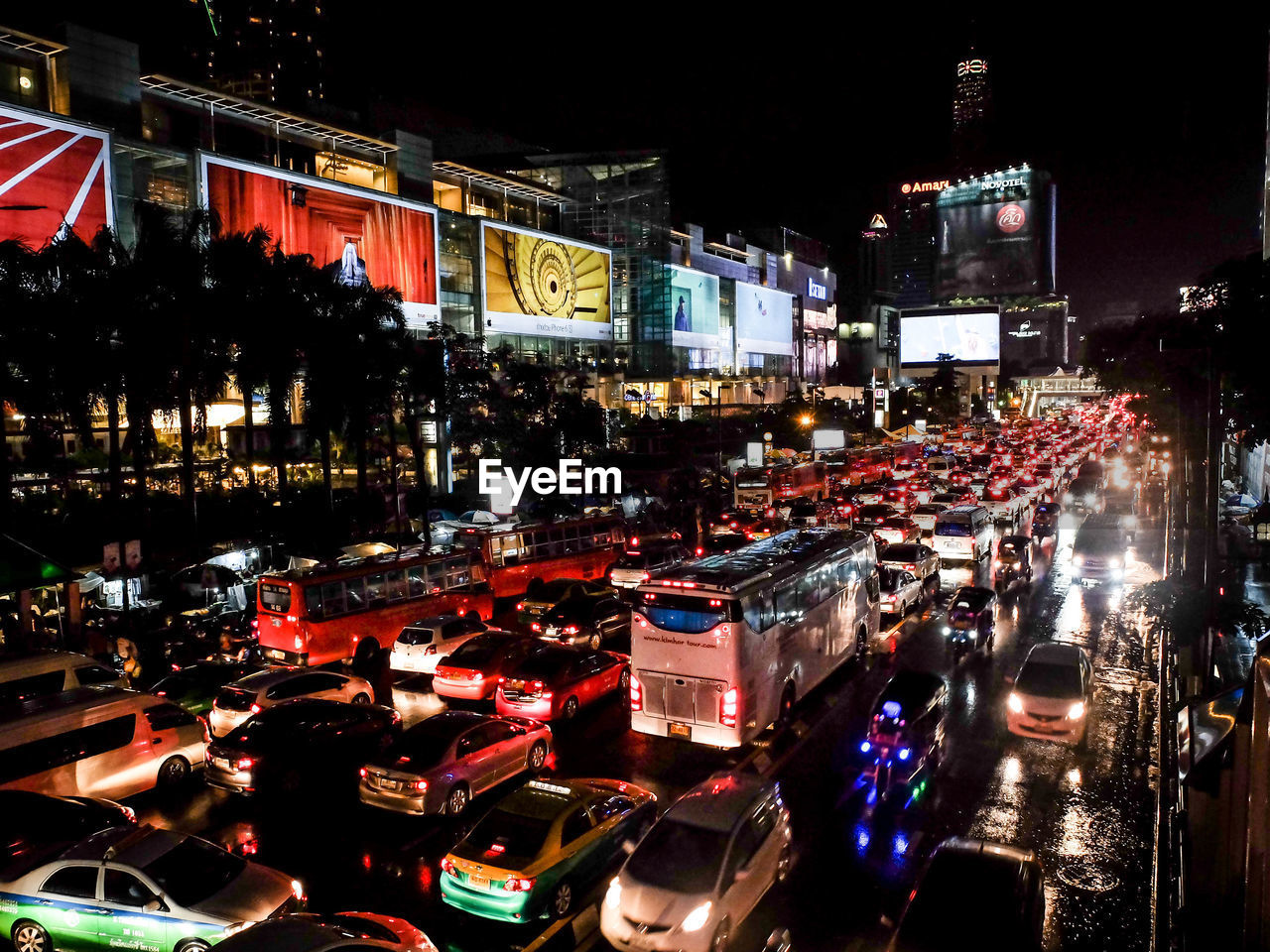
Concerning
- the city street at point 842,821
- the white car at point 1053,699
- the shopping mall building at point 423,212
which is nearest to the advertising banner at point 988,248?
the shopping mall building at point 423,212

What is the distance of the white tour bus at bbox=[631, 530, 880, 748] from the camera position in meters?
13.6

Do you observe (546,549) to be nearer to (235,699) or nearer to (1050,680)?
(235,699)

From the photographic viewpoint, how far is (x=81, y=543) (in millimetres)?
29391

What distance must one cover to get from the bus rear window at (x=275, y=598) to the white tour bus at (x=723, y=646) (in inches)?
354

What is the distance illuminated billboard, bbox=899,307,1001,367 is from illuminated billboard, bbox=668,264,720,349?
128ft

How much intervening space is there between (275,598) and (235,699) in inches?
195

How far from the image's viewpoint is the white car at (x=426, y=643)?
19219mm

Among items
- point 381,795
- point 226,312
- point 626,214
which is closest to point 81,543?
point 226,312

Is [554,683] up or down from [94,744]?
down

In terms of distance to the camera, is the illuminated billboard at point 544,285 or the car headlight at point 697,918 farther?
the illuminated billboard at point 544,285

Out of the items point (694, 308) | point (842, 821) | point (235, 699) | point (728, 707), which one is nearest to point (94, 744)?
point (235, 699)

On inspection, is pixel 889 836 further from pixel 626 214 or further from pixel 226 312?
pixel 626 214

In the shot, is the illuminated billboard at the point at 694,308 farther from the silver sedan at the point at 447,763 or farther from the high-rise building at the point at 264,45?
the high-rise building at the point at 264,45

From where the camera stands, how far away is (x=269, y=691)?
1520cm
